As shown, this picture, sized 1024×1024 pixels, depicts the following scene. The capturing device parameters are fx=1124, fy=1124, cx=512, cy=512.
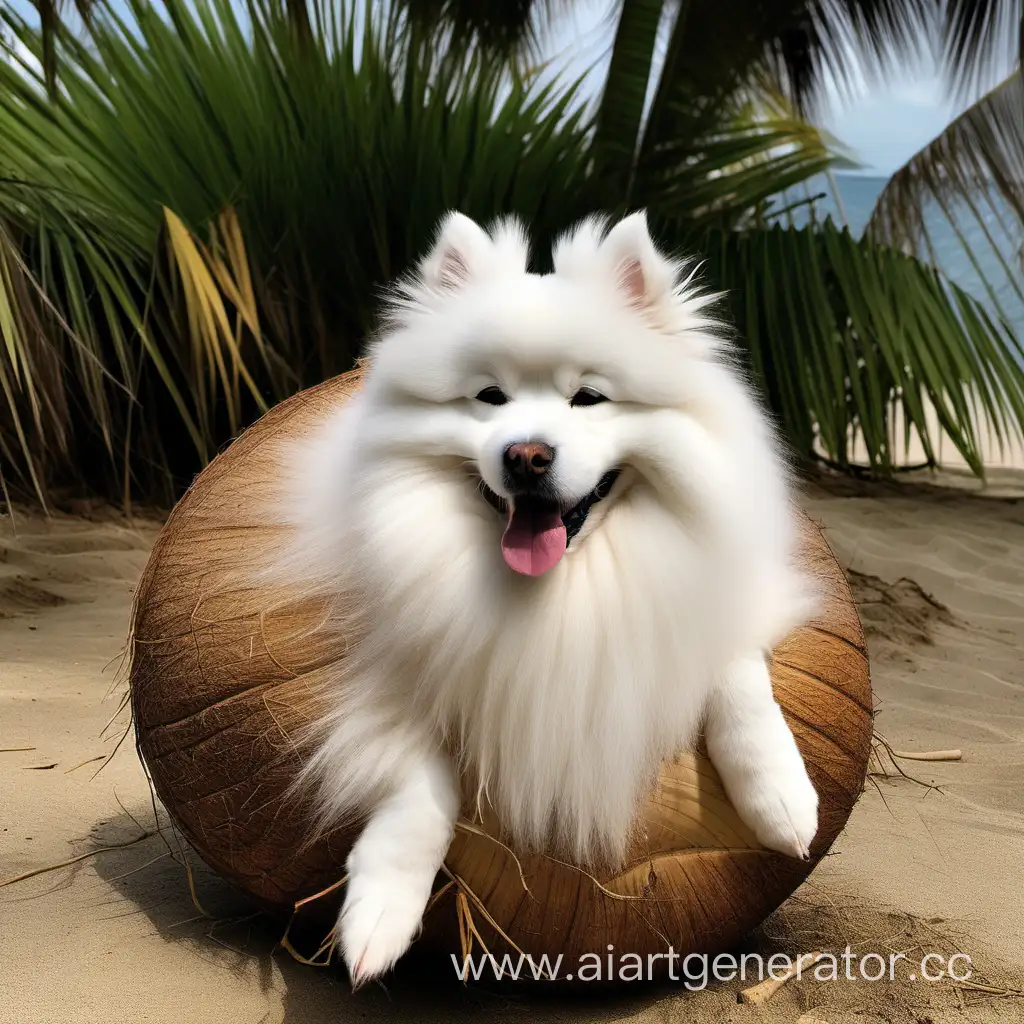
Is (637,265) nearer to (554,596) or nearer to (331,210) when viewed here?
(554,596)

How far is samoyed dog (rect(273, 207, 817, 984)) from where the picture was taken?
5.76 ft

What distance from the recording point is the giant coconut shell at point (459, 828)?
181cm

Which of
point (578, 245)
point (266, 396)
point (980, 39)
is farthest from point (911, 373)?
point (578, 245)

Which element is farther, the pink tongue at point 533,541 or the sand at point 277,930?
the sand at point 277,930

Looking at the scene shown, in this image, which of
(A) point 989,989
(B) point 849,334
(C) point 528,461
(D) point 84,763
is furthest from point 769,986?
(B) point 849,334

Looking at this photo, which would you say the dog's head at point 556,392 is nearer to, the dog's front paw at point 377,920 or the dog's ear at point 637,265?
the dog's ear at point 637,265

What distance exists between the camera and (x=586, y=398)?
179cm

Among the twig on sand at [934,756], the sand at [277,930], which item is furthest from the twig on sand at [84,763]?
the twig on sand at [934,756]

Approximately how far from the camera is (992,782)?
3.11m

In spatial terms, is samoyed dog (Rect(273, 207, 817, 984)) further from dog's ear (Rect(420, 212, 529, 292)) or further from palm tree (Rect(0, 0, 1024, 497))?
palm tree (Rect(0, 0, 1024, 497))

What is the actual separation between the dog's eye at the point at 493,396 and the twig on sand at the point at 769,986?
110 centimetres

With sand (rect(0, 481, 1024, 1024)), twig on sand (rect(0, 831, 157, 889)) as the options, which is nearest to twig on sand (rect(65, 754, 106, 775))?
sand (rect(0, 481, 1024, 1024))

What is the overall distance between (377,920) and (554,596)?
0.55 m

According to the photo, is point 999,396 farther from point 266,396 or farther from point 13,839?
point 13,839
